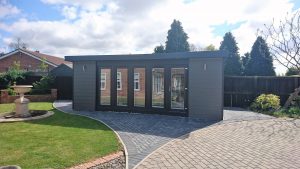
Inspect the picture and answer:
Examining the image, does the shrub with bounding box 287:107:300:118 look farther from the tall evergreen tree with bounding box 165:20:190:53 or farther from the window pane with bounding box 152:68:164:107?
the tall evergreen tree with bounding box 165:20:190:53

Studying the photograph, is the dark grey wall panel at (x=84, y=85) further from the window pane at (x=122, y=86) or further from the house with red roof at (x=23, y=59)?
the house with red roof at (x=23, y=59)

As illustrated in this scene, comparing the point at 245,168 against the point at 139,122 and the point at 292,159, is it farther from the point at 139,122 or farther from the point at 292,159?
the point at 139,122

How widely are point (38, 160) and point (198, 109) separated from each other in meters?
7.55

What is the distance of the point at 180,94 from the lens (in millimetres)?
11930

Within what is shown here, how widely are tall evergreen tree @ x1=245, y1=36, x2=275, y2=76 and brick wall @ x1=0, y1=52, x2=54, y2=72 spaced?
82.4 feet

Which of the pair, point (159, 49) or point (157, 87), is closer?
point (157, 87)

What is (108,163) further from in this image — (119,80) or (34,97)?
(34,97)

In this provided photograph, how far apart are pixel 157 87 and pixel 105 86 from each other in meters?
2.89

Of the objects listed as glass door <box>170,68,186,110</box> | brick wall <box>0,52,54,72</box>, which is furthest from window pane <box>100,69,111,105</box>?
brick wall <box>0,52,54,72</box>

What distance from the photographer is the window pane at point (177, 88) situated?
11.9 metres

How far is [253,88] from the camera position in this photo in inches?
629

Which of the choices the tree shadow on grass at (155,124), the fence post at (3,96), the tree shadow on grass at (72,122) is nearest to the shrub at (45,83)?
the fence post at (3,96)

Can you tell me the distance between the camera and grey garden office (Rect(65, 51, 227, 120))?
36.9 ft

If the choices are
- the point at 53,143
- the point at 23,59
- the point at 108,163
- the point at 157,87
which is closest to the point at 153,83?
the point at 157,87
